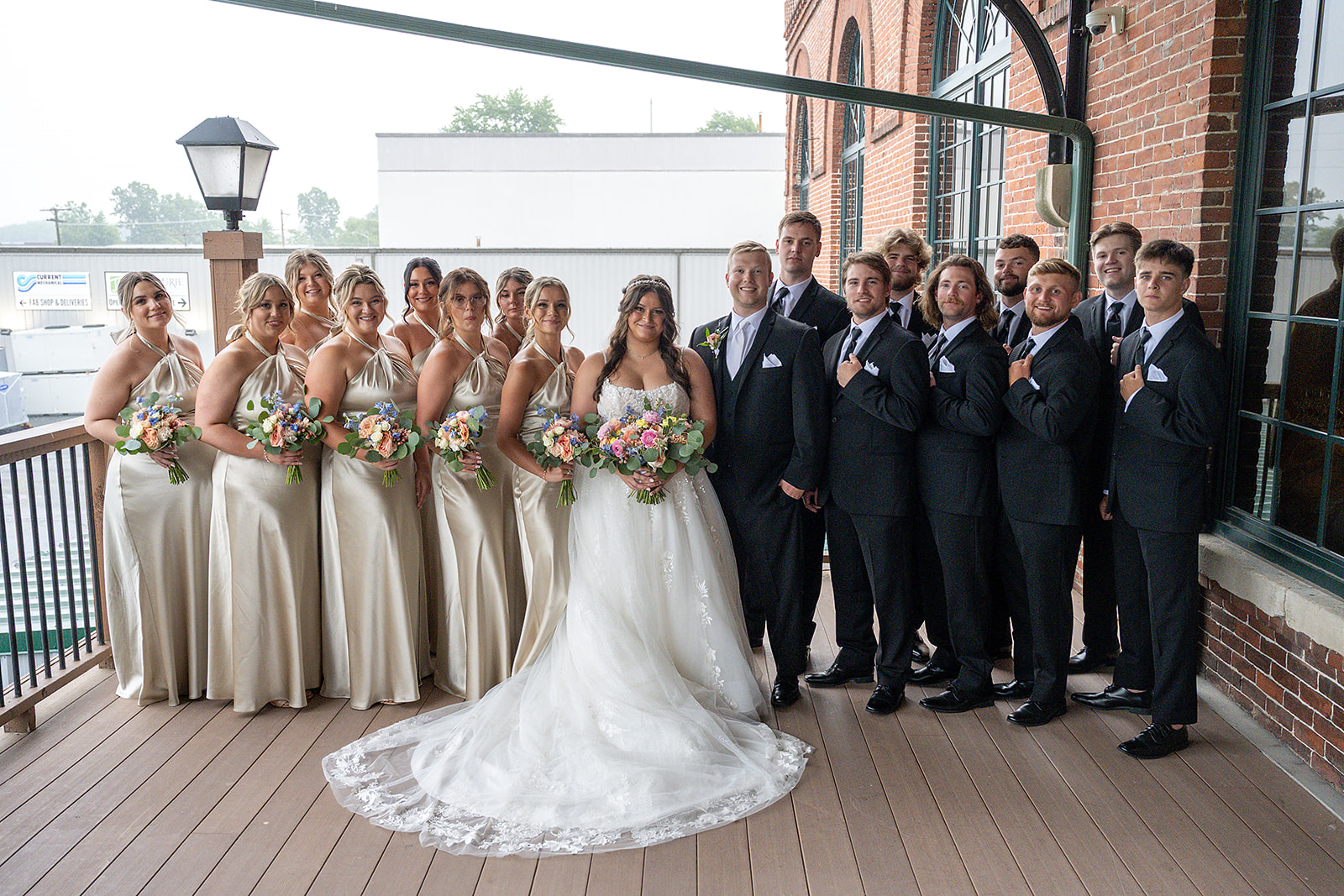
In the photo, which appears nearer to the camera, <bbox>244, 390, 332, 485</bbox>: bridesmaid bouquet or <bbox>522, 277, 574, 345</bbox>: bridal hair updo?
<bbox>244, 390, 332, 485</bbox>: bridesmaid bouquet

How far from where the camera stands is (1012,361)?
423cm

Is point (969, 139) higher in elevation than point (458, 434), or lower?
higher

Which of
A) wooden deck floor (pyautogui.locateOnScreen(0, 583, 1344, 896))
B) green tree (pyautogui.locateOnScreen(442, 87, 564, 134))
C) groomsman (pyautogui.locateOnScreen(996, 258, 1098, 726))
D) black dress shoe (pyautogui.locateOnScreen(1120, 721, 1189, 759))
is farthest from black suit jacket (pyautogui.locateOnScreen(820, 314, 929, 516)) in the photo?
green tree (pyautogui.locateOnScreen(442, 87, 564, 134))

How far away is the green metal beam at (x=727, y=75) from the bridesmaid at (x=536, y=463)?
1.19 m

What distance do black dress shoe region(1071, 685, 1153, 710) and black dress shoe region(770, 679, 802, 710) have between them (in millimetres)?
1312

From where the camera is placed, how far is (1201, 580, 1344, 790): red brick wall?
3.71 m

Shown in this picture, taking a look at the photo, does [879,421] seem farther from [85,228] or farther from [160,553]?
[85,228]

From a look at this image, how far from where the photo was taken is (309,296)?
16.4ft

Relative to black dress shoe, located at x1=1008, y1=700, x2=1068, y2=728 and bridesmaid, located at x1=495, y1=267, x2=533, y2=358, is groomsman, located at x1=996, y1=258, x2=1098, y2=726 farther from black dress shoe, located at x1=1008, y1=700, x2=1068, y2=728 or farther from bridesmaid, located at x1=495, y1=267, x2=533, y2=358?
bridesmaid, located at x1=495, y1=267, x2=533, y2=358

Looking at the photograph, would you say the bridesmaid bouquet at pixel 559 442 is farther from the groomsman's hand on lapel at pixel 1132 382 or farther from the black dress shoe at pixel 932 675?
the groomsman's hand on lapel at pixel 1132 382

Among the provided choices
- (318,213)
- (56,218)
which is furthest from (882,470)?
(318,213)

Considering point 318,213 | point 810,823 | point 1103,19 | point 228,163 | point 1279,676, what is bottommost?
point 810,823

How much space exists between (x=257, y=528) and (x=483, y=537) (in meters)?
1.00

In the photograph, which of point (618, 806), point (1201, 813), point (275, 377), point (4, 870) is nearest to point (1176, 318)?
point (1201, 813)
